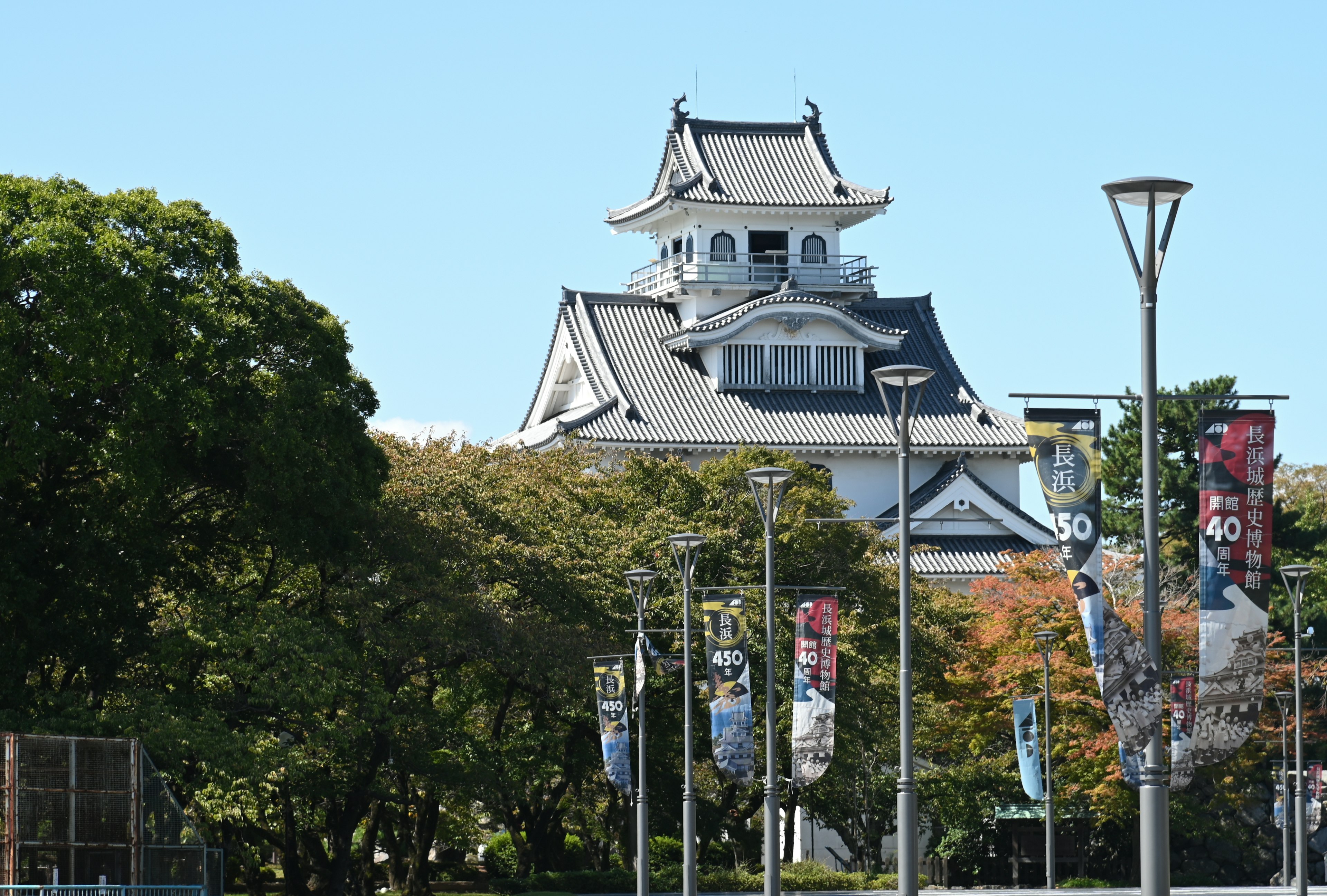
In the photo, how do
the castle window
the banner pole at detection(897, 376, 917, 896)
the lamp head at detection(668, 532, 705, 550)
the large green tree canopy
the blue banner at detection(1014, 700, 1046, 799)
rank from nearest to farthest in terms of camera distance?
the banner pole at detection(897, 376, 917, 896) → the large green tree canopy → the lamp head at detection(668, 532, 705, 550) → the blue banner at detection(1014, 700, 1046, 799) → the castle window

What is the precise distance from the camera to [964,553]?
7231 cm

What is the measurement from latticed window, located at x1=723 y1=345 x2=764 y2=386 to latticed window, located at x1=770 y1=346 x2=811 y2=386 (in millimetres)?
459

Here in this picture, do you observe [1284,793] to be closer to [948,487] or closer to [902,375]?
[948,487]

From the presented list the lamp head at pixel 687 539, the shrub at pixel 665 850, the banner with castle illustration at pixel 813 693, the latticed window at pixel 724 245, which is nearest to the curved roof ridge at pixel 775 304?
the latticed window at pixel 724 245

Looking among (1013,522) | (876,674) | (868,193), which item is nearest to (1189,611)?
(876,674)

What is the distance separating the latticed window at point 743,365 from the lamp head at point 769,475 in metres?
46.9

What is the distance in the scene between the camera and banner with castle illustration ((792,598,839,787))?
104 ft

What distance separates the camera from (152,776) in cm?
2988

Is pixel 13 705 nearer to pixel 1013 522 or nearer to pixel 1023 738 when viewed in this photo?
pixel 1023 738

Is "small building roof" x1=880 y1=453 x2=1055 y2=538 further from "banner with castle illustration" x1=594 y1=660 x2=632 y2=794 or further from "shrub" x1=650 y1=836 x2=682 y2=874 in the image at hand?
"banner with castle illustration" x1=594 y1=660 x2=632 y2=794

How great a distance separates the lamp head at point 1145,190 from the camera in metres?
16.3

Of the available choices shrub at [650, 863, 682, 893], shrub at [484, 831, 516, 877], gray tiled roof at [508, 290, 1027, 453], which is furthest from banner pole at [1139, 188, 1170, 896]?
gray tiled roof at [508, 290, 1027, 453]

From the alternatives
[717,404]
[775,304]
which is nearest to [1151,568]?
[717,404]

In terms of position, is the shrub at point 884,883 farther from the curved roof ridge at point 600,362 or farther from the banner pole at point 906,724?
the banner pole at point 906,724
